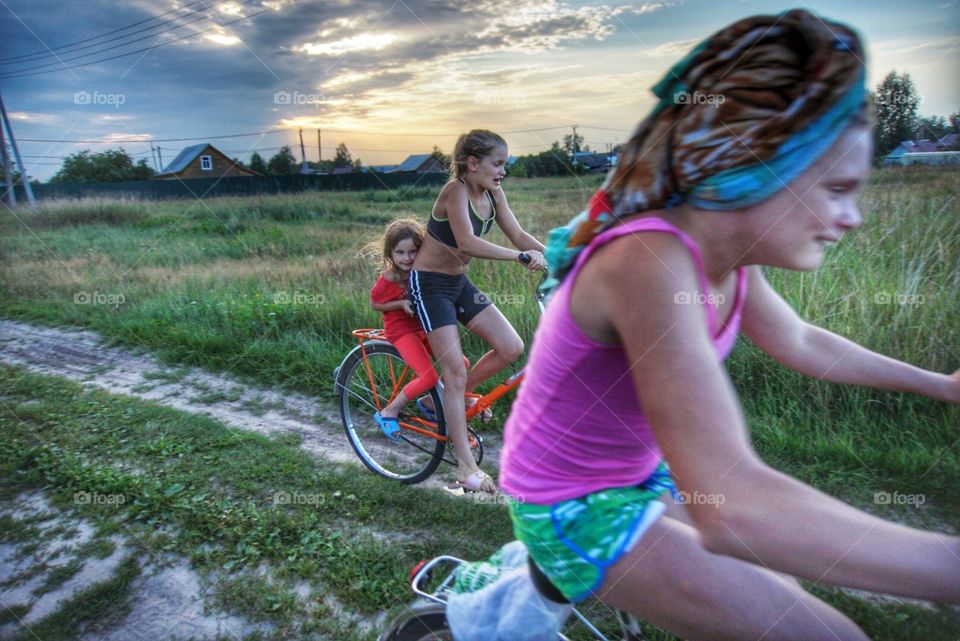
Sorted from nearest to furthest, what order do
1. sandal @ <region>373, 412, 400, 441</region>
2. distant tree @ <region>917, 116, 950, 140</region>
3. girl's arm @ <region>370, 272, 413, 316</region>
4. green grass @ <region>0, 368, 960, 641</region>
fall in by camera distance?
green grass @ <region>0, 368, 960, 641</region> → distant tree @ <region>917, 116, 950, 140</region> → girl's arm @ <region>370, 272, 413, 316</region> → sandal @ <region>373, 412, 400, 441</region>

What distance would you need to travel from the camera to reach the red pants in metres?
3.93

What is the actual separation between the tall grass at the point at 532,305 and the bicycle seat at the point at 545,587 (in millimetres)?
2787

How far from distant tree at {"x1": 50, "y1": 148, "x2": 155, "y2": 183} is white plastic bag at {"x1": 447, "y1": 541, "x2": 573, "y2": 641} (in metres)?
20.6

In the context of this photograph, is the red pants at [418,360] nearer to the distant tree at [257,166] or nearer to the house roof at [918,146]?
the house roof at [918,146]

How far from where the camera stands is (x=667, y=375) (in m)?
0.86

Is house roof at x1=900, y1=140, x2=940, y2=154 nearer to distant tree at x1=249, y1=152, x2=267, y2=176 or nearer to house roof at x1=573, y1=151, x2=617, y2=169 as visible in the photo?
house roof at x1=573, y1=151, x2=617, y2=169

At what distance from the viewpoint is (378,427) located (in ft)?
15.0

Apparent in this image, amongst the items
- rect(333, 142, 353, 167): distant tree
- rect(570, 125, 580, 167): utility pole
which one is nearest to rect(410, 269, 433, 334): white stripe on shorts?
rect(570, 125, 580, 167): utility pole

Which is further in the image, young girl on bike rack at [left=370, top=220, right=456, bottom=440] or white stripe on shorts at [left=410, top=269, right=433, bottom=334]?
young girl on bike rack at [left=370, top=220, right=456, bottom=440]

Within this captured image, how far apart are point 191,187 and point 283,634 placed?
21.6m

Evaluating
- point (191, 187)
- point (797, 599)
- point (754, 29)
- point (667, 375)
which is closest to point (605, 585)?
point (797, 599)

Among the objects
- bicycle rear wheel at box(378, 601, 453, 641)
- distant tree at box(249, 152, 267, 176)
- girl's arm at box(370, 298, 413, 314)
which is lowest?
bicycle rear wheel at box(378, 601, 453, 641)

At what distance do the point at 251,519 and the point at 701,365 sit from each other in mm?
3257

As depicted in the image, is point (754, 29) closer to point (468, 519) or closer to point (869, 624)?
point (869, 624)
